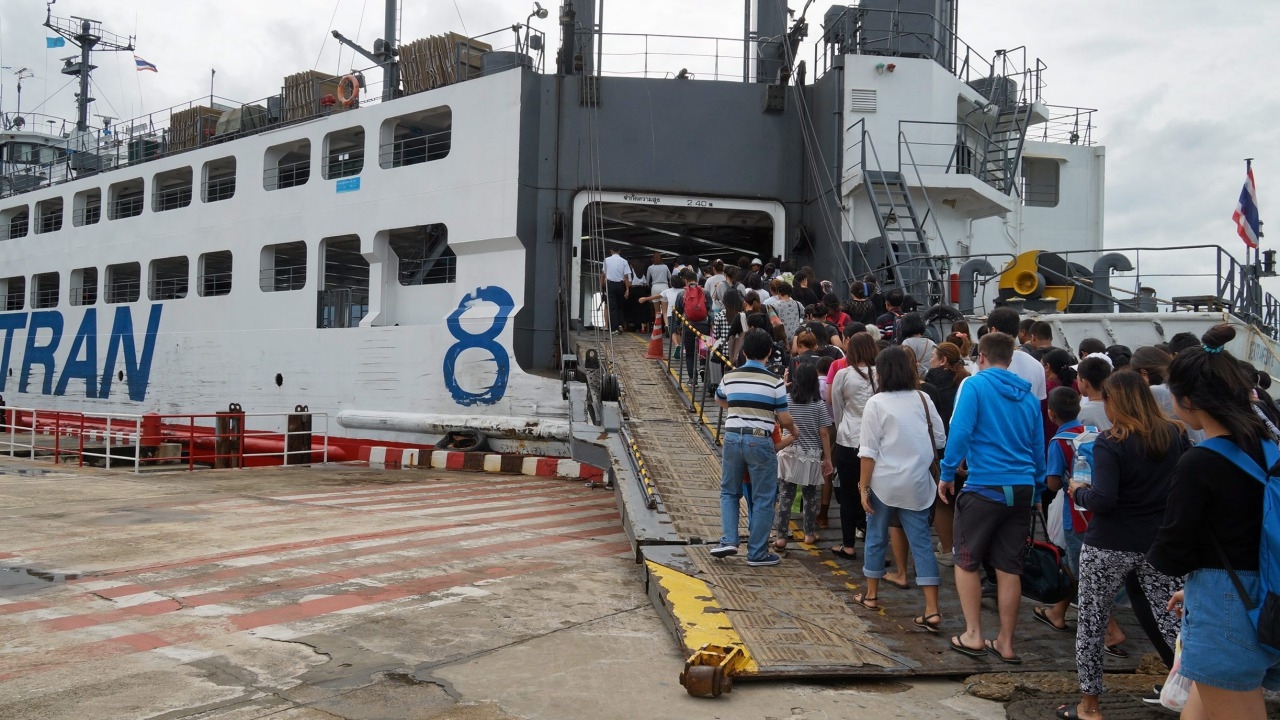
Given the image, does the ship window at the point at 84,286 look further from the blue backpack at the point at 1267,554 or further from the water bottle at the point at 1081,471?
the blue backpack at the point at 1267,554

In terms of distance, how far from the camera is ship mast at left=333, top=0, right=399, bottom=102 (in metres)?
16.6

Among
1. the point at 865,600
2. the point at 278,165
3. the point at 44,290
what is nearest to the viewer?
the point at 865,600

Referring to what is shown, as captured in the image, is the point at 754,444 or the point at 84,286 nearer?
the point at 754,444

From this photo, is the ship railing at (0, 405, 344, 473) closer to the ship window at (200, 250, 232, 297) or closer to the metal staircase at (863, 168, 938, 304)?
the ship window at (200, 250, 232, 297)

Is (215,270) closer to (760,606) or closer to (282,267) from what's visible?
(282,267)

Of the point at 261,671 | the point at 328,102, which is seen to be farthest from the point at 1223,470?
the point at 328,102

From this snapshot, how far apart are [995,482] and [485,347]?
9.98 metres

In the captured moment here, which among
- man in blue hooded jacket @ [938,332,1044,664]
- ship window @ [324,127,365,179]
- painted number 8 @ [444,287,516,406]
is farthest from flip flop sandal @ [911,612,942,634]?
ship window @ [324,127,365,179]

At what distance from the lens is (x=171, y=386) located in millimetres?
18703

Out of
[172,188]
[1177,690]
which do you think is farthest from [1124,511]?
[172,188]

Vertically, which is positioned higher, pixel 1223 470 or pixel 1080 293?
pixel 1080 293

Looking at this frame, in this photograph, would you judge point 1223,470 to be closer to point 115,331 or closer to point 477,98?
point 477,98

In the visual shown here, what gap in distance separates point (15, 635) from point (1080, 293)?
35.3 feet

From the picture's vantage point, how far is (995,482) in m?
4.57
